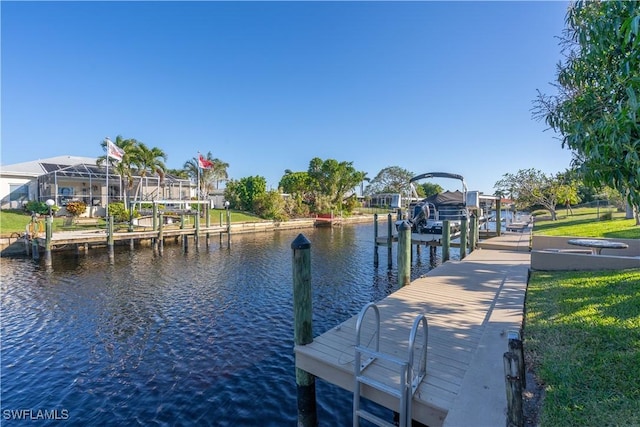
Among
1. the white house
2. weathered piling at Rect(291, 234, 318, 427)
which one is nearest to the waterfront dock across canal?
weathered piling at Rect(291, 234, 318, 427)

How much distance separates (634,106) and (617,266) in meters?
8.71

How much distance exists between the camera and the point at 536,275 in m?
9.45

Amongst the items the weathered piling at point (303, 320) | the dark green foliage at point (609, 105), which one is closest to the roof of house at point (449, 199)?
Answer: the dark green foliage at point (609, 105)

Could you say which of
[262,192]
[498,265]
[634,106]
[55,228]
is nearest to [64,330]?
[634,106]

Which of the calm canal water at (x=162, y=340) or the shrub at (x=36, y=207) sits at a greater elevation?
the shrub at (x=36, y=207)

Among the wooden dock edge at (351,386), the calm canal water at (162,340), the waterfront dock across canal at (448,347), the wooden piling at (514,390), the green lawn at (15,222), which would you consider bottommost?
the calm canal water at (162,340)

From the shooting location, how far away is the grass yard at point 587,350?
347cm

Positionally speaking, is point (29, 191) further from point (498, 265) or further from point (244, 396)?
point (498, 265)

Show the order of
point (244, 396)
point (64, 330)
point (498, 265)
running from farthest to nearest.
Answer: point (498, 265)
point (64, 330)
point (244, 396)

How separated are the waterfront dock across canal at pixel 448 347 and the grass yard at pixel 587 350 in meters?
0.45

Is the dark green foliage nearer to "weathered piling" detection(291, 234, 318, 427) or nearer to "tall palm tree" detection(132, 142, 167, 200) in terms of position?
"weathered piling" detection(291, 234, 318, 427)

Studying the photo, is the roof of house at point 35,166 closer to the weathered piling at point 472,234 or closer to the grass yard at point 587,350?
the weathered piling at point 472,234

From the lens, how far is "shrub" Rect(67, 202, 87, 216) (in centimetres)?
2761

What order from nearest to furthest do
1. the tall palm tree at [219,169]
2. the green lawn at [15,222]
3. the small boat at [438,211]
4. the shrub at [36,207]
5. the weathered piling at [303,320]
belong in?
the weathered piling at [303,320]
the small boat at [438,211]
the green lawn at [15,222]
the shrub at [36,207]
the tall palm tree at [219,169]
